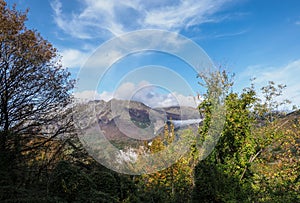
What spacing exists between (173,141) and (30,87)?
3345 mm

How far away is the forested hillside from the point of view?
462 cm

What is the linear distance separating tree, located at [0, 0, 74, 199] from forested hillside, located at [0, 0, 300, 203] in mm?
20

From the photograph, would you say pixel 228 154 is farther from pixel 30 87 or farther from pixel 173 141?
pixel 30 87

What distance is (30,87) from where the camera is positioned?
5.74m

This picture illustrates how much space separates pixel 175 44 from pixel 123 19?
112cm

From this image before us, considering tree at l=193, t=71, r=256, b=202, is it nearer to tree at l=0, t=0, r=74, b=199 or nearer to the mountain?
the mountain

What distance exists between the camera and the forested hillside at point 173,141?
4.62 metres

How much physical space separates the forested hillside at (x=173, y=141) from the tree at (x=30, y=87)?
0.02 meters

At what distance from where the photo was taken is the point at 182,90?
3852 millimetres

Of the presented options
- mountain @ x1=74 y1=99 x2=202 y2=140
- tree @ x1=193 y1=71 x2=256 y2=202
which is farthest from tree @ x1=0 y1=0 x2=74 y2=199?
tree @ x1=193 y1=71 x2=256 y2=202

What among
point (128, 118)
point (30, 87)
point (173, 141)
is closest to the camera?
point (128, 118)

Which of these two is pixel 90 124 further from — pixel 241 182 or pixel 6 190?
pixel 241 182

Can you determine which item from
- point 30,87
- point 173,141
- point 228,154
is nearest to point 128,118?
point 173,141

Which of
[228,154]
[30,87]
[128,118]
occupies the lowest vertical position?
[228,154]
